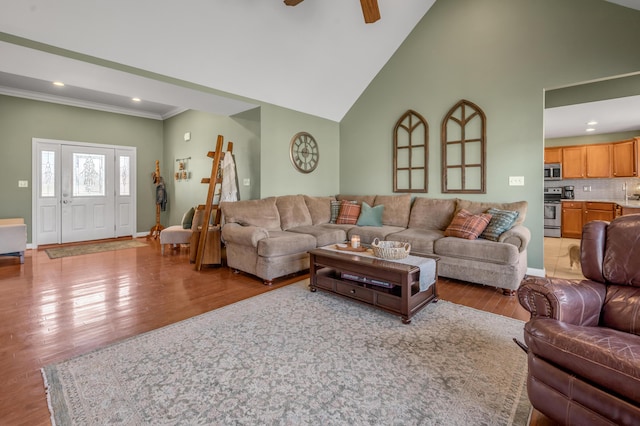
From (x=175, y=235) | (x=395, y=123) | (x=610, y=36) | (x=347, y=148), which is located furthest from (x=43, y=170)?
(x=610, y=36)

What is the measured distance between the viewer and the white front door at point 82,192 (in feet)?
19.3

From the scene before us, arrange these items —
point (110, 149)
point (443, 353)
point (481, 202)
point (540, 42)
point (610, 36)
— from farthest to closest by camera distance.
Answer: point (110, 149) → point (481, 202) → point (540, 42) → point (610, 36) → point (443, 353)

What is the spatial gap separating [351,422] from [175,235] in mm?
4604

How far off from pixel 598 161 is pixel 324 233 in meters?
6.41

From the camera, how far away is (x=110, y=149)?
6684 millimetres

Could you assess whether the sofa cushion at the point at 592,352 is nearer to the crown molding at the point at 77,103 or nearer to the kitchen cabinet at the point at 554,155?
the kitchen cabinet at the point at 554,155

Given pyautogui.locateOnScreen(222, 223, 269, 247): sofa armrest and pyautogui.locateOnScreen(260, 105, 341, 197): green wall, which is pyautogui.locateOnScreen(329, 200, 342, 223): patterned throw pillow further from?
pyautogui.locateOnScreen(222, 223, 269, 247): sofa armrest

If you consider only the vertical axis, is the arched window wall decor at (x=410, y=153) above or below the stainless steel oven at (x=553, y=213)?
above

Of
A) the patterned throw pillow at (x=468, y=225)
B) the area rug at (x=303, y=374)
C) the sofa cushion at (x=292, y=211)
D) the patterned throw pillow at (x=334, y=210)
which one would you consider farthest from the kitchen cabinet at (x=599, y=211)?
the sofa cushion at (x=292, y=211)

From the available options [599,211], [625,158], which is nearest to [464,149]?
[599,211]

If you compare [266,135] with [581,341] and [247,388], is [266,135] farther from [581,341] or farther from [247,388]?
[581,341]

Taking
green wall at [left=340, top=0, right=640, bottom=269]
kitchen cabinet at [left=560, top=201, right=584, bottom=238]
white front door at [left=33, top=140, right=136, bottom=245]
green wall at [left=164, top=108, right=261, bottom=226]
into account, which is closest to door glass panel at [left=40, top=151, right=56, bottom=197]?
white front door at [left=33, top=140, right=136, bottom=245]

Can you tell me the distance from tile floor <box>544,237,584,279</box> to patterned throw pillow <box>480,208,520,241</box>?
3.41ft

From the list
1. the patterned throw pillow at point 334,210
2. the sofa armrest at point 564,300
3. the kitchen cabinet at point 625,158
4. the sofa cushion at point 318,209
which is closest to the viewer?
the sofa armrest at point 564,300
